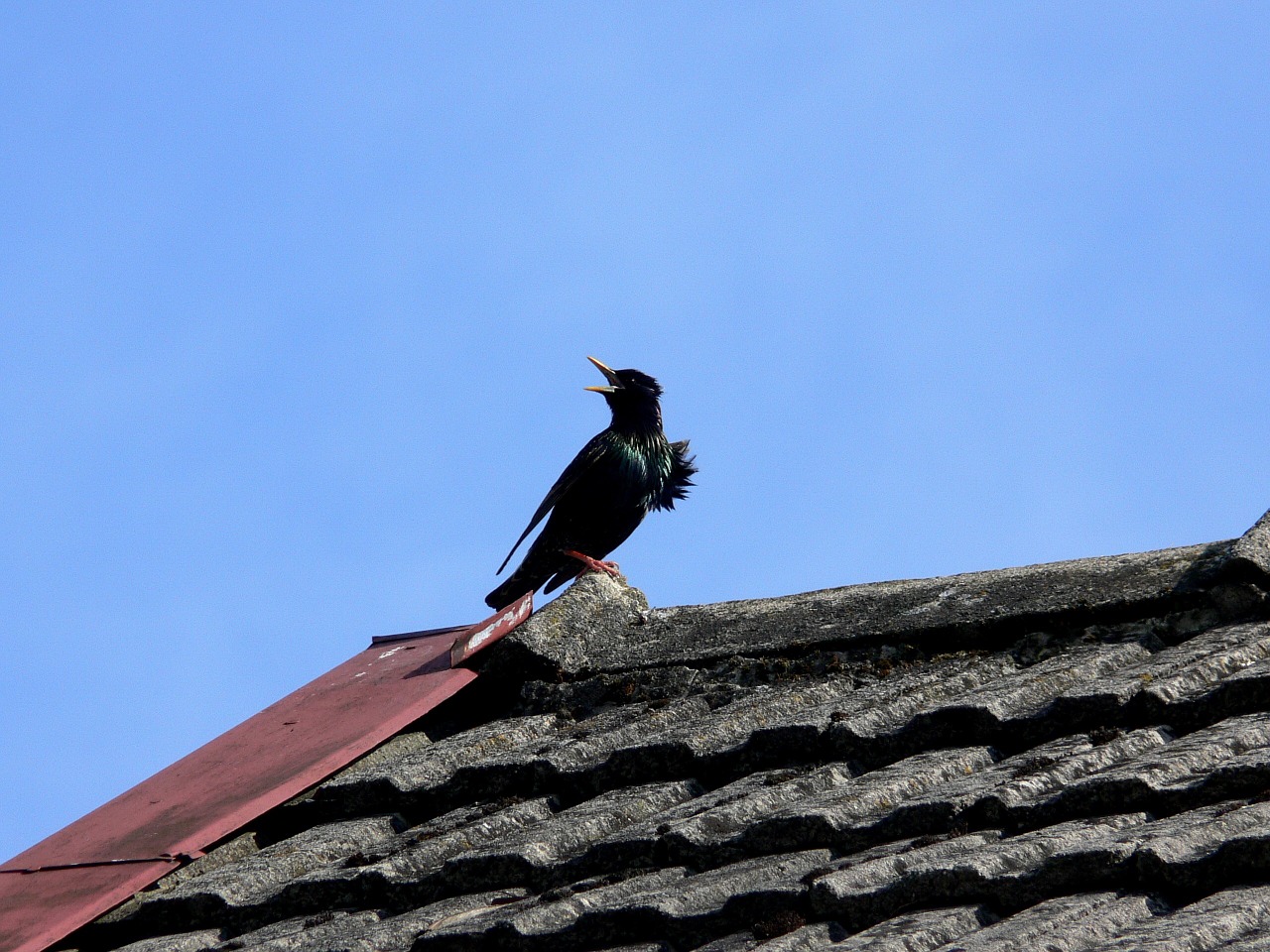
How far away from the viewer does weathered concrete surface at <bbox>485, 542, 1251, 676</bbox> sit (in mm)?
3080

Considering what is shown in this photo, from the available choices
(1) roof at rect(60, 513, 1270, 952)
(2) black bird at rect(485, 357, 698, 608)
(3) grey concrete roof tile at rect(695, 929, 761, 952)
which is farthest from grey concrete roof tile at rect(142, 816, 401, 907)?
(2) black bird at rect(485, 357, 698, 608)

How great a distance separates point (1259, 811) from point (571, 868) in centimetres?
105

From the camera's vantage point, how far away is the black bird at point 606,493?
567cm

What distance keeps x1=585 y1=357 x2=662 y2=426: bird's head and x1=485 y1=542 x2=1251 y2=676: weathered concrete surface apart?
81.7 inches

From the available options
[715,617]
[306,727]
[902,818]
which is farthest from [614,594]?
[902,818]

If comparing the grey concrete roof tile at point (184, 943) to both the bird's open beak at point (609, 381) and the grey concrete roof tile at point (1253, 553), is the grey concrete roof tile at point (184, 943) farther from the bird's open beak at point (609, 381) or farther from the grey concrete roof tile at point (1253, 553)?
the bird's open beak at point (609, 381)

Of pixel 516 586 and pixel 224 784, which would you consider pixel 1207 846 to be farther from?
pixel 516 586

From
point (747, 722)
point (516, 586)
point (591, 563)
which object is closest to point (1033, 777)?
point (747, 722)

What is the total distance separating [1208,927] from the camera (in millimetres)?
1626

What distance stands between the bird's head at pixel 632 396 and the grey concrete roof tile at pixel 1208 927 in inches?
172

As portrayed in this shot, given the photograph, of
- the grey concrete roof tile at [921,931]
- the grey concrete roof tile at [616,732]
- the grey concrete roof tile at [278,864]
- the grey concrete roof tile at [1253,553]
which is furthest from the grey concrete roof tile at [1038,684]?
the grey concrete roof tile at [278,864]

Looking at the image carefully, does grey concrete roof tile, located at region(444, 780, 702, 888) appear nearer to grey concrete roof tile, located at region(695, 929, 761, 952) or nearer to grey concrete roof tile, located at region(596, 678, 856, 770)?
grey concrete roof tile, located at region(596, 678, 856, 770)

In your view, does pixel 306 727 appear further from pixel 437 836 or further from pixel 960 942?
pixel 960 942

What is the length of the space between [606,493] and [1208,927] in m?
4.14
